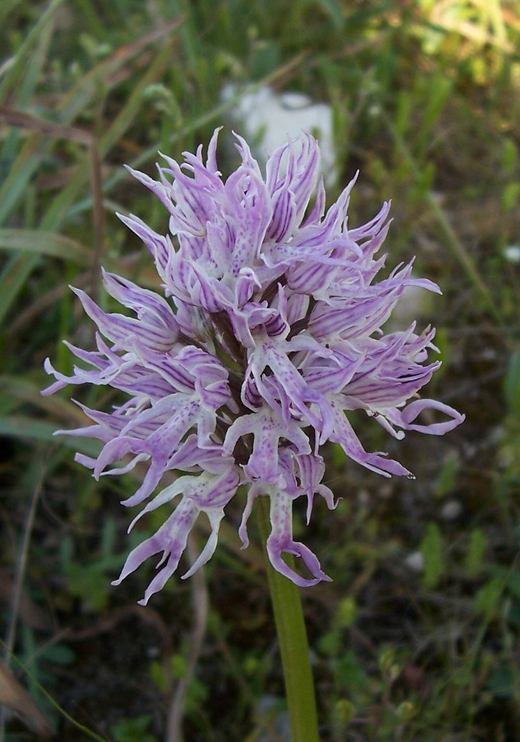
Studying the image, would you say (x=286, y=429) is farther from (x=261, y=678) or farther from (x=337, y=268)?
(x=261, y=678)

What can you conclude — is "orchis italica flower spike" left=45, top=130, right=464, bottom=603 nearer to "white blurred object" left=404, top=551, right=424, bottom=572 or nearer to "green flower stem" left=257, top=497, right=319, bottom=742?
"green flower stem" left=257, top=497, right=319, bottom=742

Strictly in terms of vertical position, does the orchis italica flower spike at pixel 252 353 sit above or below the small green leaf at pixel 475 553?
above

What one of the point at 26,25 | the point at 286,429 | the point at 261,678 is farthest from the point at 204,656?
the point at 26,25

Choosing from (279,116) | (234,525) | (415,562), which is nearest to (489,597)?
(415,562)

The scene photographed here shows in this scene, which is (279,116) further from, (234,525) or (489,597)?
(489,597)

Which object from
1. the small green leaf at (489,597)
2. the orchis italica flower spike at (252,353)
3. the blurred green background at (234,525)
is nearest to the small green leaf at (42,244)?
the blurred green background at (234,525)

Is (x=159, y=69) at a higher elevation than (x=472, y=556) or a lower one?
higher

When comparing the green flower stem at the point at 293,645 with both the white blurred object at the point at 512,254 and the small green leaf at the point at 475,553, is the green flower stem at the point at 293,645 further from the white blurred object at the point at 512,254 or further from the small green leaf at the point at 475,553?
the white blurred object at the point at 512,254
